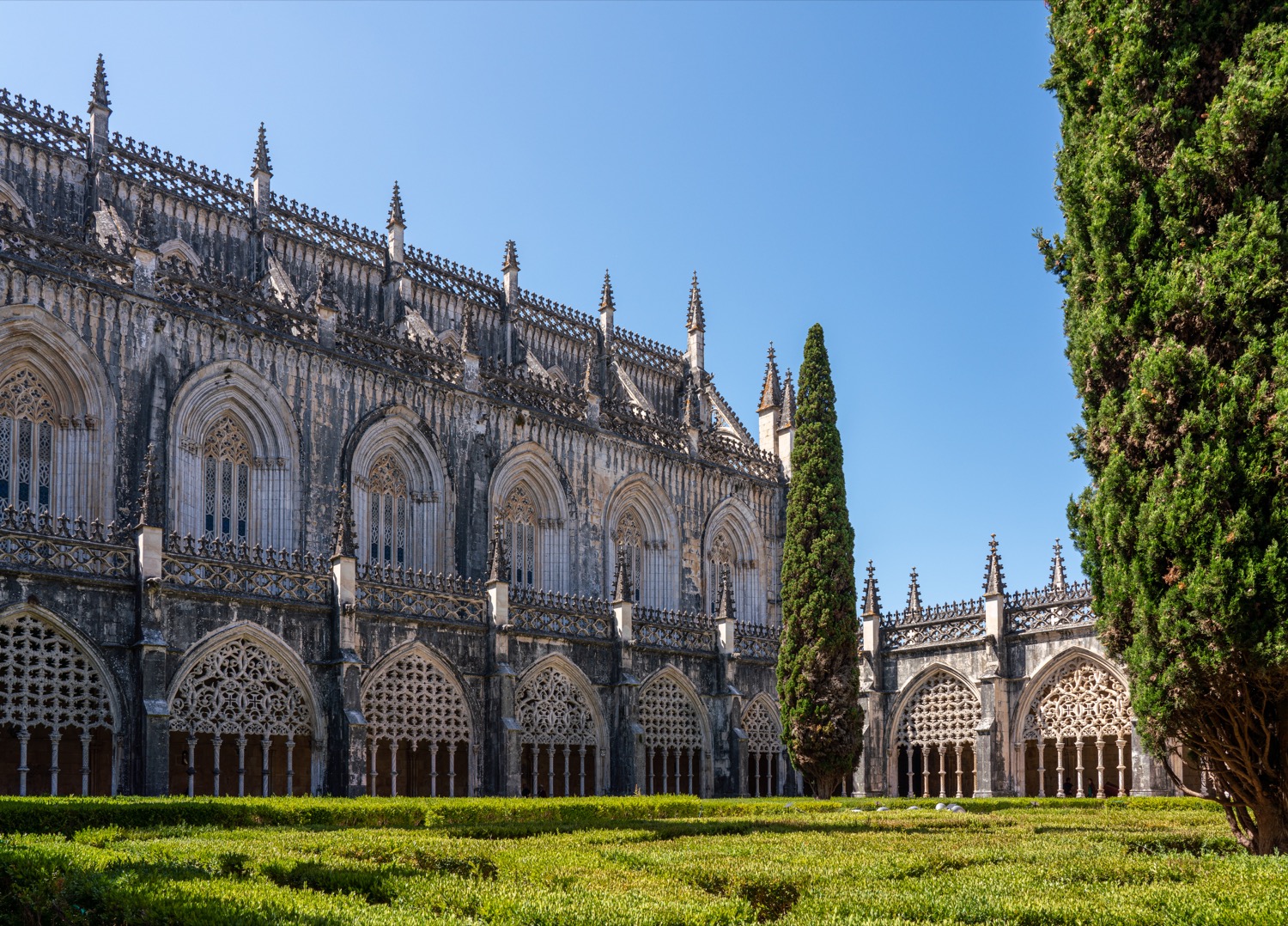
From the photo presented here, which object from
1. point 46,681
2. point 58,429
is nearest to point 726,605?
point 58,429

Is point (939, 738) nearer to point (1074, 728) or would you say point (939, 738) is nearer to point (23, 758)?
point (1074, 728)

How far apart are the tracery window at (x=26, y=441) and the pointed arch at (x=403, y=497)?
23.1 ft

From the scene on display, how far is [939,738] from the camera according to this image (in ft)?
107

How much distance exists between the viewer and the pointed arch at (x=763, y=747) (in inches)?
1272

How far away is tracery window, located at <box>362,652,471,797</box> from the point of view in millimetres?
23828

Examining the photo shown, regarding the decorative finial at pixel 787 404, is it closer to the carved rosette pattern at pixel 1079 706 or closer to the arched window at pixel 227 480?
the carved rosette pattern at pixel 1079 706

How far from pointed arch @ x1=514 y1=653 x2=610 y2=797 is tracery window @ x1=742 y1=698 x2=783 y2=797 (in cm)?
549

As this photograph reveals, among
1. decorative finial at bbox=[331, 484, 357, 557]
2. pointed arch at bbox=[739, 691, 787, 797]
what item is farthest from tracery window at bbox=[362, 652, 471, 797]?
pointed arch at bbox=[739, 691, 787, 797]

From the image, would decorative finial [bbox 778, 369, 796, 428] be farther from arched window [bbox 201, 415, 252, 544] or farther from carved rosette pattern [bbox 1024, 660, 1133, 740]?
arched window [bbox 201, 415, 252, 544]

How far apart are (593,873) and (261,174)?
25.7 meters

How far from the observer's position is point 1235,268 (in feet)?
38.9

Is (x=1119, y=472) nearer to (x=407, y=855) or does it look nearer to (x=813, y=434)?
(x=407, y=855)

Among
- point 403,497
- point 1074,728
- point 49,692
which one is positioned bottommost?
point 1074,728

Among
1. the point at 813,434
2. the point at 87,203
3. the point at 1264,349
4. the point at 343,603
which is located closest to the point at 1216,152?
the point at 1264,349
